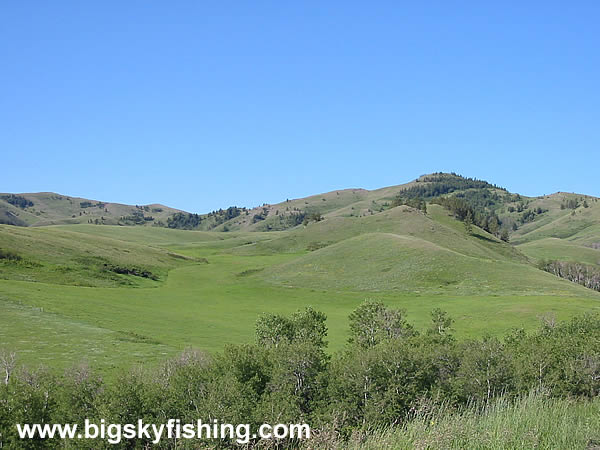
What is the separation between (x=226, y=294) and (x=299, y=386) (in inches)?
3222

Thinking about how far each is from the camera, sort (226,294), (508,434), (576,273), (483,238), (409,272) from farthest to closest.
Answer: (483,238) → (576,273) → (409,272) → (226,294) → (508,434)

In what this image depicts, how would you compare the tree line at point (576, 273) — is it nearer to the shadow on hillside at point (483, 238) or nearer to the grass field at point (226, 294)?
the shadow on hillside at point (483, 238)

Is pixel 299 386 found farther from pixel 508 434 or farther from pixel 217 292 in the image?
pixel 217 292

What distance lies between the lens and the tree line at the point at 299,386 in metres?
→ 23.5

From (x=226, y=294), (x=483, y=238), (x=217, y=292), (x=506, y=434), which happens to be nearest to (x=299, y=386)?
(x=506, y=434)

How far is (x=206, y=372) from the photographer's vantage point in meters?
28.8

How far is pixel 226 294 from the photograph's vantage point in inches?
4277

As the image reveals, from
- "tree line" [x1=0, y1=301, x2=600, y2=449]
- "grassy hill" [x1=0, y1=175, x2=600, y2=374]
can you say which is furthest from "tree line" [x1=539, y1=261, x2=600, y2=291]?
"tree line" [x1=0, y1=301, x2=600, y2=449]

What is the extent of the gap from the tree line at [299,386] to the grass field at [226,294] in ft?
38.8

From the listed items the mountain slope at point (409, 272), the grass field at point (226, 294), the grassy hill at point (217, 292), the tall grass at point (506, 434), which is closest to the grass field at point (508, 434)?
the tall grass at point (506, 434)

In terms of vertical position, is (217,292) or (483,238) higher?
(483,238)

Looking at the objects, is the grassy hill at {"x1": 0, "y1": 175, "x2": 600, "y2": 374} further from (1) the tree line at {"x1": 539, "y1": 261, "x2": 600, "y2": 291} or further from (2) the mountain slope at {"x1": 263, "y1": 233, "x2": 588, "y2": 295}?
(1) the tree line at {"x1": 539, "y1": 261, "x2": 600, "y2": 291}

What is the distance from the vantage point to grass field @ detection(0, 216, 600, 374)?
48.1 meters

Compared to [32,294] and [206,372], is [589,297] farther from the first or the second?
[32,294]
